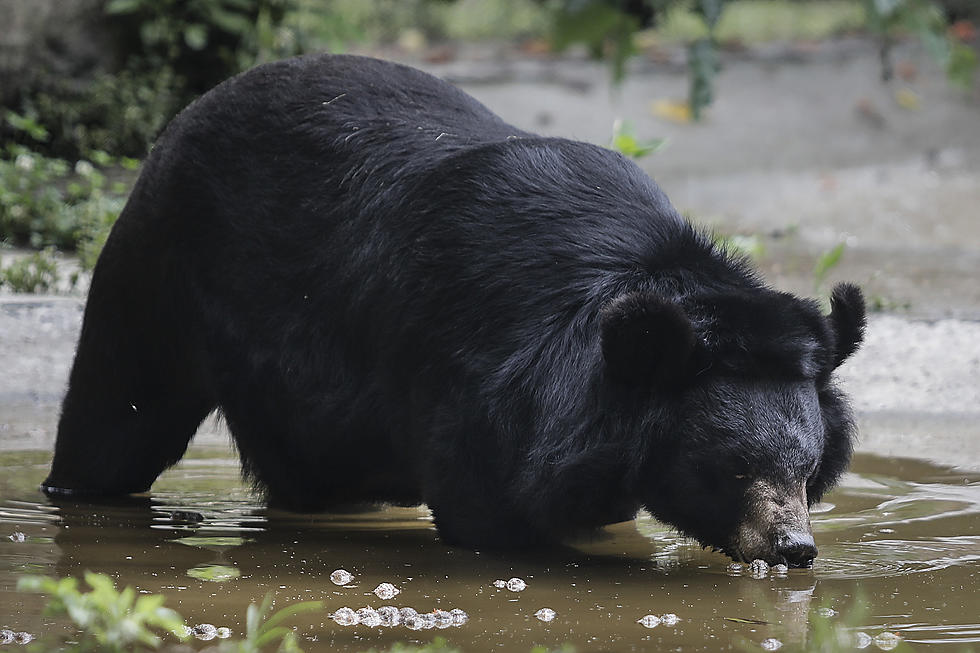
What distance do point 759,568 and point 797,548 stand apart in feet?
0.49

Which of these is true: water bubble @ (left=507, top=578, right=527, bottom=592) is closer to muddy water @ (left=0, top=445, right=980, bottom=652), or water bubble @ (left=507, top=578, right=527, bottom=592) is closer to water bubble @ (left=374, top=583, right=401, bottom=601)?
muddy water @ (left=0, top=445, right=980, bottom=652)

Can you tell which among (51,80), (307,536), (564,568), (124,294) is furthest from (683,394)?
(51,80)

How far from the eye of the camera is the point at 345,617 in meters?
2.95

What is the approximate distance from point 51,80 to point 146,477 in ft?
18.5

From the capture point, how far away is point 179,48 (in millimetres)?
9875

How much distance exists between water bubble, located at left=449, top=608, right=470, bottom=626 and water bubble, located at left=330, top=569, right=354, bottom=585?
388mm

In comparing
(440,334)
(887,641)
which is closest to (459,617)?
(887,641)

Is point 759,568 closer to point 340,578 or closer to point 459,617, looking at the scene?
point 459,617

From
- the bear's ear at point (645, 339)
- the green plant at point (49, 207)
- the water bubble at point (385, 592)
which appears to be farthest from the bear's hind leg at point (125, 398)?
the green plant at point (49, 207)

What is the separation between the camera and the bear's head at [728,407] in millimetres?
3342

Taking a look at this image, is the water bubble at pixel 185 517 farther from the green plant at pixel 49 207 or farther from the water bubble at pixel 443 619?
the green plant at pixel 49 207

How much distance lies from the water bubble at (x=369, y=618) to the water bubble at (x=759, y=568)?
94 centimetres

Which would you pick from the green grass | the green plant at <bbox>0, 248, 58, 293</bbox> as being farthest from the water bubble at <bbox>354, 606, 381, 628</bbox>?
the green grass

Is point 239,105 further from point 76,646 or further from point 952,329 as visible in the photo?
point 952,329
